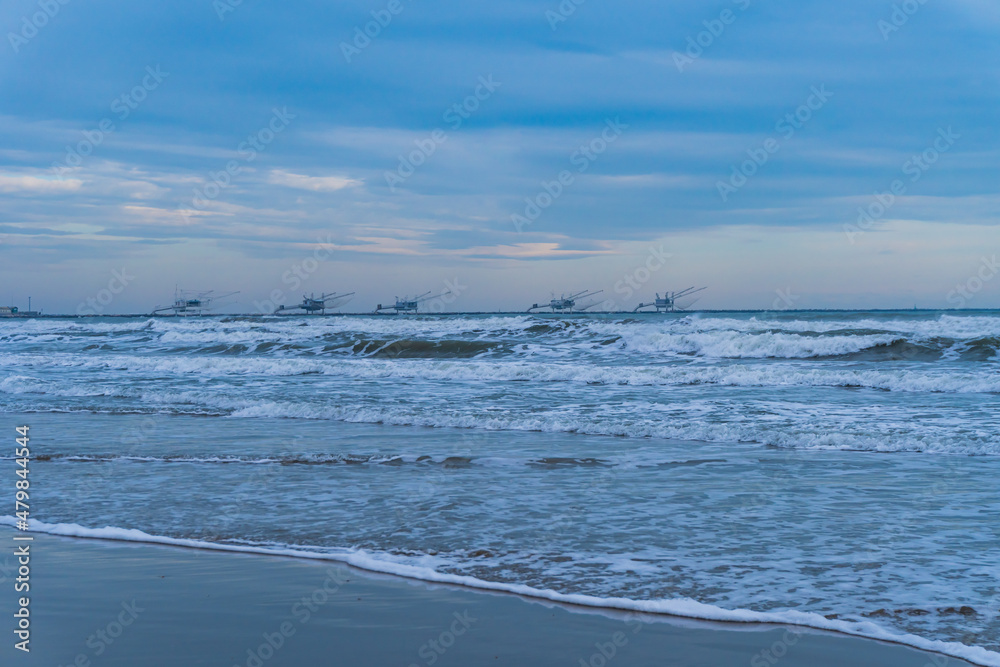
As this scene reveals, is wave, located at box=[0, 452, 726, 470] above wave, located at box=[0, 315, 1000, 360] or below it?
→ below

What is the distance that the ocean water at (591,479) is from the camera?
17.7 ft

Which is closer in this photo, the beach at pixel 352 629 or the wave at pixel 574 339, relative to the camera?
the beach at pixel 352 629

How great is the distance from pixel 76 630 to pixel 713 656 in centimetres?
362

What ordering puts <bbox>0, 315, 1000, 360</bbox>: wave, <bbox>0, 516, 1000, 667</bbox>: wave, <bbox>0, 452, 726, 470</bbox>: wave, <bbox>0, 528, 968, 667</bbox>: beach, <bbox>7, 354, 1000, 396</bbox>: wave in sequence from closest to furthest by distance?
<bbox>0, 528, 968, 667</bbox>: beach < <bbox>0, 516, 1000, 667</bbox>: wave < <bbox>0, 452, 726, 470</bbox>: wave < <bbox>7, 354, 1000, 396</bbox>: wave < <bbox>0, 315, 1000, 360</bbox>: wave

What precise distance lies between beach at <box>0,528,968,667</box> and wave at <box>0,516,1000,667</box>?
0.08 metres

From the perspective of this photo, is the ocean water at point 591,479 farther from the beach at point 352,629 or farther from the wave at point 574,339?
the wave at point 574,339

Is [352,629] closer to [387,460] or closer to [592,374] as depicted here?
[387,460]

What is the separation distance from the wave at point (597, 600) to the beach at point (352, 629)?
8cm

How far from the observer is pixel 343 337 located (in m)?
40.5

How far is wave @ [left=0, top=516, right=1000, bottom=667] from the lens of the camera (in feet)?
14.2

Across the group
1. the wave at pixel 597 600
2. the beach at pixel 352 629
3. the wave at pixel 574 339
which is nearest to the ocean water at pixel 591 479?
the wave at pixel 597 600

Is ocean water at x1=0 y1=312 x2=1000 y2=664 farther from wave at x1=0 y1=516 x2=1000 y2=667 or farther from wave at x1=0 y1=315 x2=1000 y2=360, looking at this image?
wave at x1=0 y1=315 x2=1000 y2=360

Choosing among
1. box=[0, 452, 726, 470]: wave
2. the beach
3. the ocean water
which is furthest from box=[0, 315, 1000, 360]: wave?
the beach

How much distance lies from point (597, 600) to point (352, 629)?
1.54 metres
